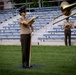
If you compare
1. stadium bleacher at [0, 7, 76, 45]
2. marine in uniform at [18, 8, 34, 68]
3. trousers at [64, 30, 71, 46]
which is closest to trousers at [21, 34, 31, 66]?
marine in uniform at [18, 8, 34, 68]

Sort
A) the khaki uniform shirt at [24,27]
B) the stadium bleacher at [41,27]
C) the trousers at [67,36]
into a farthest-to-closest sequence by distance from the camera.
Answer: the stadium bleacher at [41,27] → the trousers at [67,36] → the khaki uniform shirt at [24,27]

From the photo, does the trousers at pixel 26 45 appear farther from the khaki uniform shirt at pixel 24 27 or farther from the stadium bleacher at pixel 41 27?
the stadium bleacher at pixel 41 27

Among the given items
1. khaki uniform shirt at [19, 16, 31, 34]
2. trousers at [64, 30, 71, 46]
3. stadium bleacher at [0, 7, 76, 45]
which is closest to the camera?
khaki uniform shirt at [19, 16, 31, 34]

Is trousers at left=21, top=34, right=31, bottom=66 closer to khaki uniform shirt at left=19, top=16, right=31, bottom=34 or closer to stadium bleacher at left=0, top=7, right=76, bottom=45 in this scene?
khaki uniform shirt at left=19, top=16, right=31, bottom=34

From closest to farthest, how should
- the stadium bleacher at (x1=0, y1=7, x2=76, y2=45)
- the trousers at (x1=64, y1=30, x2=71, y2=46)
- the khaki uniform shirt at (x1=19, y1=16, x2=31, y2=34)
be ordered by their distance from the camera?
the khaki uniform shirt at (x1=19, y1=16, x2=31, y2=34) → the trousers at (x1=64, y1=30, x2=71, y2=46) → the stadium bleacher at (x1=0, y1=7, x2=76, y2=45)

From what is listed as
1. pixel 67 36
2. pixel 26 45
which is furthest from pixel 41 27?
pixel 26 45

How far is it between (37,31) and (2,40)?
110 inches

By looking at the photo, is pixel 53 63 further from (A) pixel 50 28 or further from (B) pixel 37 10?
(B) pixel 37 10

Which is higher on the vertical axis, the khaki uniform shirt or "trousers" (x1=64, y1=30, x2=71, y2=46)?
the khaki uniform shirt

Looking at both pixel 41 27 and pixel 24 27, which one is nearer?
pixel 24 27

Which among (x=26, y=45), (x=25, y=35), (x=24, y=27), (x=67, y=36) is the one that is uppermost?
(x=24, y=27)

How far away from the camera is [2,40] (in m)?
21.2

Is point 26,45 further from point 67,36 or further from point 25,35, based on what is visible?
point 67,36

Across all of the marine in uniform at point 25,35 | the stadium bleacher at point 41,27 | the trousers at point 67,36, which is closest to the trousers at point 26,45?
the marine in uniform at point 25,35
